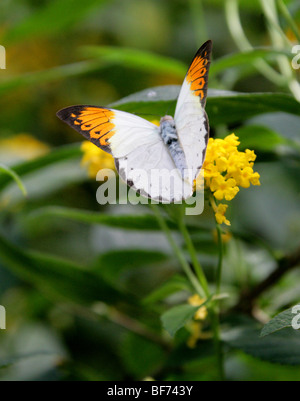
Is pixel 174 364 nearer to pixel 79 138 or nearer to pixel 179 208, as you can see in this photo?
pixel 179 208

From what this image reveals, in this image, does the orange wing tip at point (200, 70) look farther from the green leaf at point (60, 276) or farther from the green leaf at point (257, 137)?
the green leaf at point (60, 276)

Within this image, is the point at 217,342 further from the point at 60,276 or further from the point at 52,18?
the point at 52,18

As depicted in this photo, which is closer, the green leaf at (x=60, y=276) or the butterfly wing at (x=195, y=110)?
the butterfly wing at (x=195, y=110)

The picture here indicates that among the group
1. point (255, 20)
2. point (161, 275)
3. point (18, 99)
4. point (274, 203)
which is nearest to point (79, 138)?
point (18, 99)

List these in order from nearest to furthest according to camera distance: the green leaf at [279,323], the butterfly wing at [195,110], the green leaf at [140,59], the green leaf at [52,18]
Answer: the green leaf at [279,323]
the butterfly wing at [195,110]
the green leaf at [140,59]
the green leaf at [52,18]

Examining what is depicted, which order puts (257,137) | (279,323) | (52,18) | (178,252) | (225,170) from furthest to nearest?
(52,18) → (257,137) → (178,252) → (225,170) → (279,323)

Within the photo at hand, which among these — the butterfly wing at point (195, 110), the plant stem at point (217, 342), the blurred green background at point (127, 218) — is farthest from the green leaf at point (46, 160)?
the plant stem at point (217, 342)

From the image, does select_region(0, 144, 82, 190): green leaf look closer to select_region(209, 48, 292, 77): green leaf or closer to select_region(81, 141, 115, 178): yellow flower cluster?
select_region(81, 141, 115, 178): yellow flower cluster

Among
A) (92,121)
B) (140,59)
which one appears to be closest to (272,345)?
(92,121)
